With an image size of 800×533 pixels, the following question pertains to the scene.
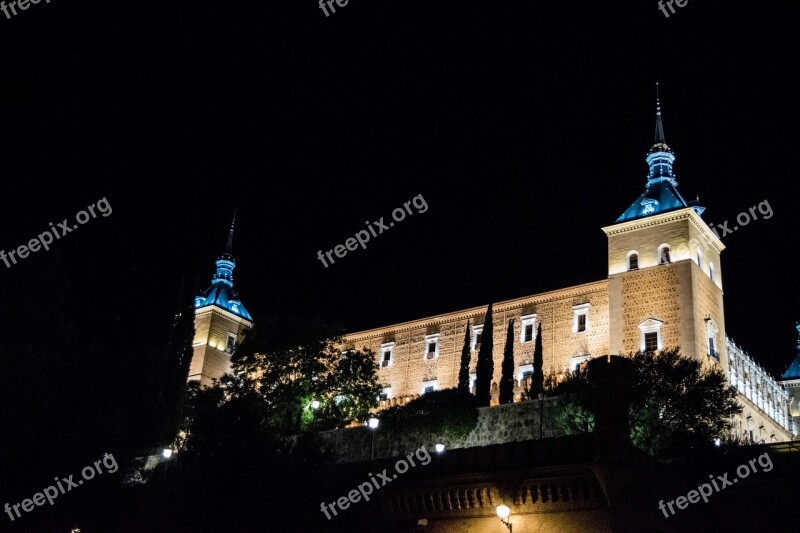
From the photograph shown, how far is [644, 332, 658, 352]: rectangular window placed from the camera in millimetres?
41094

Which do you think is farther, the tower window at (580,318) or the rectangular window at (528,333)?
the rectangular window at (528,333)

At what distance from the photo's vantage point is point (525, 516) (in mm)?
18250

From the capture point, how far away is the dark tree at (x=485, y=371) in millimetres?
38494

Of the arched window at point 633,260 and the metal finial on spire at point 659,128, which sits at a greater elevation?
the metal finial on spire at point 659,128

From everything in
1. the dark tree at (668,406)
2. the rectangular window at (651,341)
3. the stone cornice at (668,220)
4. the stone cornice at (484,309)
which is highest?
the stone cornice at (668,220)

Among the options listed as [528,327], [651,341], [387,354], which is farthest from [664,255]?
[387,354]

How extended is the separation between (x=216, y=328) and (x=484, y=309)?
18569 mm

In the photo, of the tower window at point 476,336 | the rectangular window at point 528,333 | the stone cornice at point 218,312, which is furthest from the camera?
the stone cornice at point 218,312

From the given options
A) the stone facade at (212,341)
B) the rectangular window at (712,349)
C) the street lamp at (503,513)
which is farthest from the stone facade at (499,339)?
the street lamp at (503,513)

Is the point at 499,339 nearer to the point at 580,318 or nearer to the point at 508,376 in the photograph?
the point at 580,318

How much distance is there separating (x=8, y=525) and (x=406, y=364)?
102ft

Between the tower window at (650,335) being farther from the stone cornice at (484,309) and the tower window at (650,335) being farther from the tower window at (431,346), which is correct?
the tower window at (431,346)

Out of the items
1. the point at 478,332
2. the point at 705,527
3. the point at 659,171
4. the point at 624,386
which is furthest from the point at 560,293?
the point at 624,386

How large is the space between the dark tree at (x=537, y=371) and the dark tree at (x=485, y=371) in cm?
188
